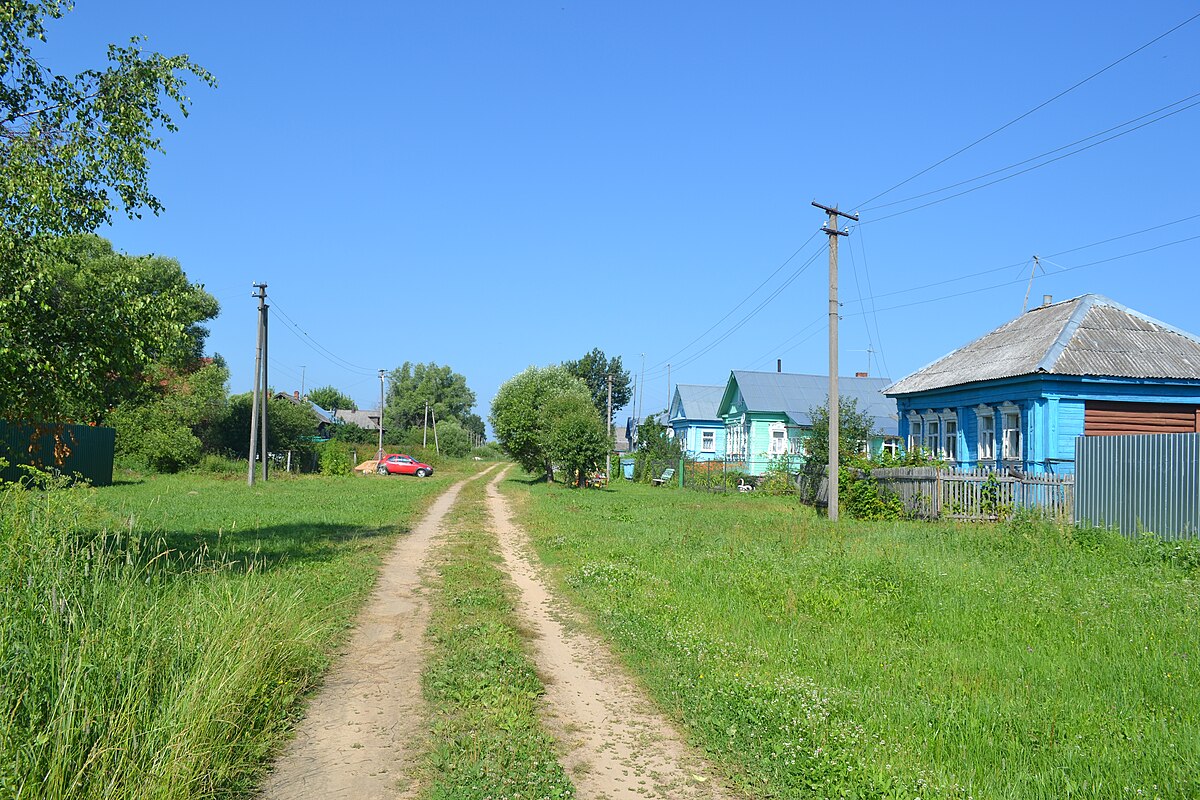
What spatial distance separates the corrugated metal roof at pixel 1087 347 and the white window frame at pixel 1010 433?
1046 mm

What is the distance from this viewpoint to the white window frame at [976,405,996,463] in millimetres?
24156

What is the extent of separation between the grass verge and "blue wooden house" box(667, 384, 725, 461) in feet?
148

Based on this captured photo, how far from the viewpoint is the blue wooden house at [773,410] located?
4716 centimetres

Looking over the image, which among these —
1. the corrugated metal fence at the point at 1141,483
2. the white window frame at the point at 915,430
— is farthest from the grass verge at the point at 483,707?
the white window frame at the point at 915,430

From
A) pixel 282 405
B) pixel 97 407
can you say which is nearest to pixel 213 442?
pixel 282 405

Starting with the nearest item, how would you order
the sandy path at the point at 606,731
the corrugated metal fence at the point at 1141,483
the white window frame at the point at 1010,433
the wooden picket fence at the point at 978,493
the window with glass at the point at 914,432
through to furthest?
the sandy path at the point at 606,731, the corrugated metal fence at the point at 1141,483, the wooden picket fence at the point at 978,493, the white window frame at the point at 1010,433, the window with glass at the point at 914,432

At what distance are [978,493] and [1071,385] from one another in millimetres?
5537

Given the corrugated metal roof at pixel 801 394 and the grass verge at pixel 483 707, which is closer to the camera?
the grass verge at pixel 483 707

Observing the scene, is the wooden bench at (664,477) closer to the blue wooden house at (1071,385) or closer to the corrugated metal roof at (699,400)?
the corrugated metal roof at (699,400)

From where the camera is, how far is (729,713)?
5.91m

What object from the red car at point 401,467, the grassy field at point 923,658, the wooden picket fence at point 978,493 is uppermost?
the wooden picket fence at point 978,493

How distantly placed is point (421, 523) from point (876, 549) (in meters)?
11.5

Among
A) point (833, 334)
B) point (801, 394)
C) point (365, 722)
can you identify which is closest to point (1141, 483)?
point (833, 334)

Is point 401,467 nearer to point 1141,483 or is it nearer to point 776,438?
point 776,438
